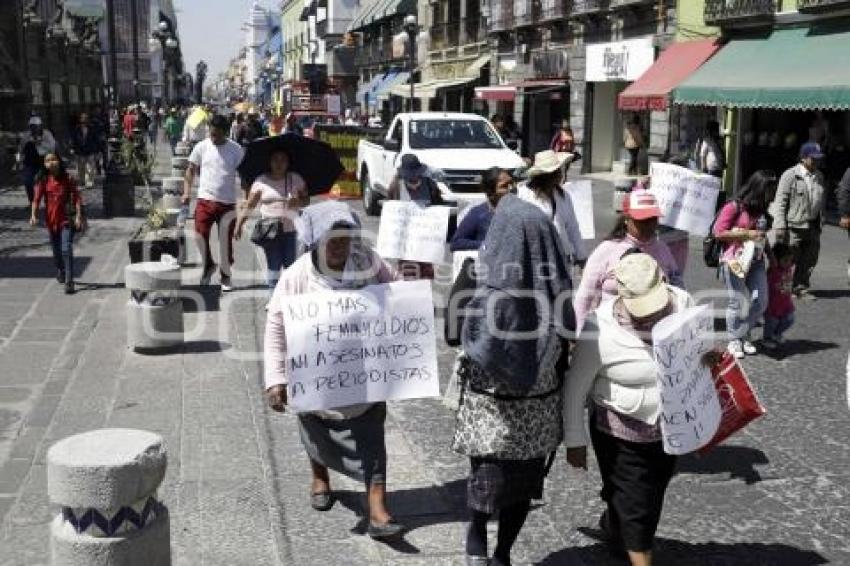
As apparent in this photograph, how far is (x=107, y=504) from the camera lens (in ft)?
11.0

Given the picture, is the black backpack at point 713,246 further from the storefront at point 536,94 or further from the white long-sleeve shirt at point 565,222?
the storefront at point 536,94

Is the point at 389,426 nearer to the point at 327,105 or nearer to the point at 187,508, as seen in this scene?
the point at 187,508

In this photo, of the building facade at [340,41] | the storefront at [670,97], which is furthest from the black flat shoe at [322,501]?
the building facade at [340,41]

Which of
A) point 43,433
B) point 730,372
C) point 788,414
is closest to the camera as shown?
point 730,372

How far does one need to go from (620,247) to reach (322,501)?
195 centimetres

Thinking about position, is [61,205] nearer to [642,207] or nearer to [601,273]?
[601,273]

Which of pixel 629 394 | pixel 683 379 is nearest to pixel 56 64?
pixel 629 394

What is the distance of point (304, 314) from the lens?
4246 mm

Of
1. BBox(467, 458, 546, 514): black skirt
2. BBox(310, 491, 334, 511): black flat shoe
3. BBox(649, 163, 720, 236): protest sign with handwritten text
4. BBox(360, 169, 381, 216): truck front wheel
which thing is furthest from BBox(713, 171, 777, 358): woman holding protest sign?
BBox(360, 169, 381, 216): truck front wheel

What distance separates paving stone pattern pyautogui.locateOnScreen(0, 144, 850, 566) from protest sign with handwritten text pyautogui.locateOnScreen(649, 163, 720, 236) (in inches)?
48.4

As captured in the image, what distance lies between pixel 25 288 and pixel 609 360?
28.0ft

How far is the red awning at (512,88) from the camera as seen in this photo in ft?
95.5

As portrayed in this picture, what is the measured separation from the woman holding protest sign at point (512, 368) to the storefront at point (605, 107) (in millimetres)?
22152

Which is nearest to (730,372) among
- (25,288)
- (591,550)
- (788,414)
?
(591,550)
